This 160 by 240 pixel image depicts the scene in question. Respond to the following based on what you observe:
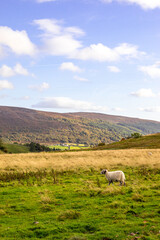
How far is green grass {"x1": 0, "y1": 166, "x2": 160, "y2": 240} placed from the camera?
8.17 m

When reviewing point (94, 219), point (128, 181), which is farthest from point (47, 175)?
point (94, 219)

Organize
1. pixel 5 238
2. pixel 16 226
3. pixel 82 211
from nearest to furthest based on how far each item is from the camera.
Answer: pixel 5 238, pixel 16 226, pixel 82 211

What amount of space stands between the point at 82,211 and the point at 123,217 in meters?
2.02

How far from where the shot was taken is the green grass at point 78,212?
322 inches

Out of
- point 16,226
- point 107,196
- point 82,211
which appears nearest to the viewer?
point 16,226

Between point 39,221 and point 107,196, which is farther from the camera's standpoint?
point 107,196

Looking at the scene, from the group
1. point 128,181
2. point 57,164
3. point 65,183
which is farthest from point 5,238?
point 57,164

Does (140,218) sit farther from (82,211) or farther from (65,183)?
(65,183)

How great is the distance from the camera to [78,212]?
1028 centimetres

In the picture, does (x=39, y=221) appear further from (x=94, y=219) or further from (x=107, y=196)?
(x=107, y=196)

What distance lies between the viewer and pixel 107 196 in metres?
13.3

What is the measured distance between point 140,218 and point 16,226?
488 centimetres

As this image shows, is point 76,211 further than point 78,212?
Yes

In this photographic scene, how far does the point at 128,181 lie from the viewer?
1731cm
